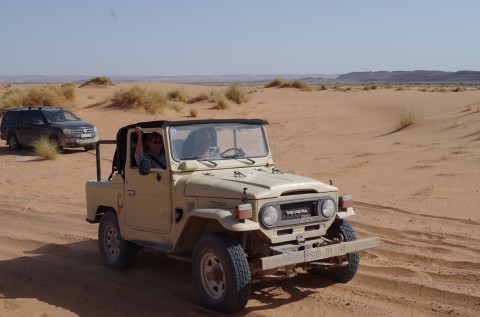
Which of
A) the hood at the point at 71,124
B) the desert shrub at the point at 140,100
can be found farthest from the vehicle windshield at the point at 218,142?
the desert shrub at the point at 140,100

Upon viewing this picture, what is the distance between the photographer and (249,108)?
119 feet

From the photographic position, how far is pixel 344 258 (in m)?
6.99

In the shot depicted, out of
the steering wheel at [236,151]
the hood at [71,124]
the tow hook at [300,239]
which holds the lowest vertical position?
the tow hook at [300,239]

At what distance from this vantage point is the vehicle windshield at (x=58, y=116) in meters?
23.1

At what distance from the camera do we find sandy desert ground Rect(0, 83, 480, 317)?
263 inches

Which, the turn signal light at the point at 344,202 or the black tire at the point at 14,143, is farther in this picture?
the black tire at the point at 14,143

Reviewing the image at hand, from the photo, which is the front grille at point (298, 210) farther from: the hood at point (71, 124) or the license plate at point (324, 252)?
the hood at point (71, 124)

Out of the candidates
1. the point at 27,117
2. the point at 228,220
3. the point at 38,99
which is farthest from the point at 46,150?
the point at 228,220

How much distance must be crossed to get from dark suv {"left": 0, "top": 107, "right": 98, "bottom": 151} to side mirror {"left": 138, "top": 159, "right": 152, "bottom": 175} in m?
15.4

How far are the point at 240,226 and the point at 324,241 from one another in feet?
3.93

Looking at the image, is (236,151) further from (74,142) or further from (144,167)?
(74,142)

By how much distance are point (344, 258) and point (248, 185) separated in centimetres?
142

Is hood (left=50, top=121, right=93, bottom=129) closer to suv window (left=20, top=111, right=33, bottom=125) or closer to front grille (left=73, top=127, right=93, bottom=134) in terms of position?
front grille (left=73, top=127, right=93, bottom=134)

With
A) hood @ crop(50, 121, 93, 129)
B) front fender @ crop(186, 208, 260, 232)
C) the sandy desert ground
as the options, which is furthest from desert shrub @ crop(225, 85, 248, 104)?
front fender @ crop(186, 208, 260, 232)
